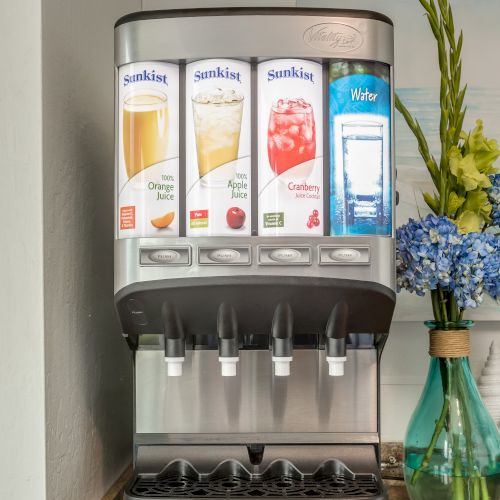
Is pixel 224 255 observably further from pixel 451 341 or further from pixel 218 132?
pixel 451 341

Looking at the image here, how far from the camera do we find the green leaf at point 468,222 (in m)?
1.14

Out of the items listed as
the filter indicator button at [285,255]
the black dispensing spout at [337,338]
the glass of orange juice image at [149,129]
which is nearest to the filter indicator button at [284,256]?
the filter indicator button at [285,255]

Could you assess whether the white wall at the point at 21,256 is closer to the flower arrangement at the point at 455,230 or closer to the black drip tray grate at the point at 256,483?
the black drip tray grate at the point at 256,483

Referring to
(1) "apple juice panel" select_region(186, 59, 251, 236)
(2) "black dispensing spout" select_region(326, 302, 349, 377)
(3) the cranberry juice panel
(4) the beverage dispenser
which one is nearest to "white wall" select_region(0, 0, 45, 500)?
(4) the beverage dispenser

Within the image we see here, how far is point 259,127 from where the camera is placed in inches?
38.9

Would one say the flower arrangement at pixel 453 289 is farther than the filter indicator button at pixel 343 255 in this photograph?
Yes

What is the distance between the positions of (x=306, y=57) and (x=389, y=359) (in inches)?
31.4

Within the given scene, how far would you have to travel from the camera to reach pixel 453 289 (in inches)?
43.8

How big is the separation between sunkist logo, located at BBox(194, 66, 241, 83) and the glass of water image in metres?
0.18

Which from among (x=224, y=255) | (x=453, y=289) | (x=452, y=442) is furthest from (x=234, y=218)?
(x=452, y=442)

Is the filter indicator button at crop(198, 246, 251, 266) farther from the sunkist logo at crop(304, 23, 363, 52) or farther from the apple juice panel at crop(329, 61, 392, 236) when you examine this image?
the sunkist logo at crop(304, 23, 363, 52)

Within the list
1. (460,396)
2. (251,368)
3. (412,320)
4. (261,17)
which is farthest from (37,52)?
(412,320)

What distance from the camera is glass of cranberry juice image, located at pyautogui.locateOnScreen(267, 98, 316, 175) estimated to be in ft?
3.21

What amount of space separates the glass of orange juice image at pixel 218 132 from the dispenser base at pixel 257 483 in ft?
1.59
